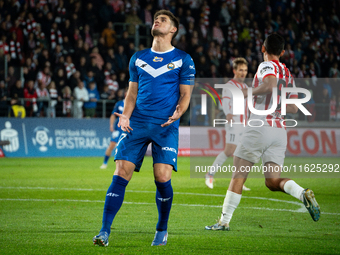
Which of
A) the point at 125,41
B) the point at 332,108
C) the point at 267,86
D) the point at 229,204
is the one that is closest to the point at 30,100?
the point at 125,41

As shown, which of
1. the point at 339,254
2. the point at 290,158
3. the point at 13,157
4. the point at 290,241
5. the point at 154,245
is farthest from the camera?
the point at 290,158

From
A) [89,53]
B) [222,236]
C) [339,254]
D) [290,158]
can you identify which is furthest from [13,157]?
[339,254]

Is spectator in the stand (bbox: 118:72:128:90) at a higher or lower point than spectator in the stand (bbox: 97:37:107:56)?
lower

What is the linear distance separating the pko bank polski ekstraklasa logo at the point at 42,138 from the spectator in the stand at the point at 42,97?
21.8 inches

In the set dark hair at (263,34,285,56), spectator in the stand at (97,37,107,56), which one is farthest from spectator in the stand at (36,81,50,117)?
dark hair at (263,34,285,56)

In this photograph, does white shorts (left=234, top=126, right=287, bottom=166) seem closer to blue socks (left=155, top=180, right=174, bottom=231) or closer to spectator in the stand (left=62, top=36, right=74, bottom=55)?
blue socks (left=155, top=180, right=174, bottom=231)

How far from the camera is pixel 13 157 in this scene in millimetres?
16828

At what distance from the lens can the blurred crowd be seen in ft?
58.2

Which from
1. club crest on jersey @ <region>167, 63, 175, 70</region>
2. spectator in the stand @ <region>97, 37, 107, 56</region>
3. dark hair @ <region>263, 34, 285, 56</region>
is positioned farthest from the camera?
spectator in the stand @ <region>97, 37, 107, 56</region>

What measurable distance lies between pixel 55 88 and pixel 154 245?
13465mm

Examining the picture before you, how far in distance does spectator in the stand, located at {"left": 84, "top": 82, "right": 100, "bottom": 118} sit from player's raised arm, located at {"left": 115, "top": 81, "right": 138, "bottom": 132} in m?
12.9

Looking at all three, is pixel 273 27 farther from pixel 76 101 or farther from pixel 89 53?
pixel 76 101

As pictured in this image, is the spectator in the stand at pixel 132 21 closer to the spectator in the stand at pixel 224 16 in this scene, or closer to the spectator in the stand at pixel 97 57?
the spectator in the stand at pixel 97 57

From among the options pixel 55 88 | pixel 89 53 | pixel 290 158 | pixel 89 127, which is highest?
pixel 89 53
